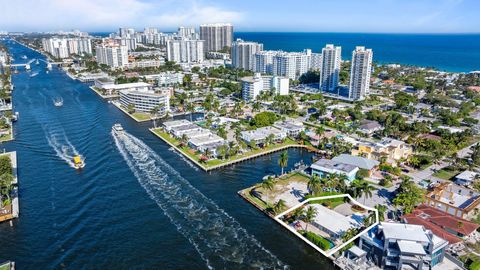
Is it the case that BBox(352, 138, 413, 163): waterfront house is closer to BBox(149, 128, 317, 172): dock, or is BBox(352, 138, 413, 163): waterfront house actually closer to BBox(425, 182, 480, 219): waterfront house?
BBox(149, 128, 317, 172): dock

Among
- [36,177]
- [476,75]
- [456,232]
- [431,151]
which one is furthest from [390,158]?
[476,75]

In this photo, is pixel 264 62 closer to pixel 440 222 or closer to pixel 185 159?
pixel 185 159

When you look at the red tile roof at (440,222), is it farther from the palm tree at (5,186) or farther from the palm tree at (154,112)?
the palm tree at (154,112)

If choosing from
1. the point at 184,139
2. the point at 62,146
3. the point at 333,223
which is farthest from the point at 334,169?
the point at 62,146

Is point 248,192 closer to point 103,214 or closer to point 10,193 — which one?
point 103,214

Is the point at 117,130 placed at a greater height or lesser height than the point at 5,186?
lesser

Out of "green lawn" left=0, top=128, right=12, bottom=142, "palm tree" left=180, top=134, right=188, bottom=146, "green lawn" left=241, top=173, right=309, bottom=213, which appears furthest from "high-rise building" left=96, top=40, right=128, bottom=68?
"green lawn" left=241, top=173, right=309, bottom=213
